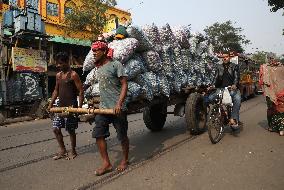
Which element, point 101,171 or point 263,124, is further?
point 263,124

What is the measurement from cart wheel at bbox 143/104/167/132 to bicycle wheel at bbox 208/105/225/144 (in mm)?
1550

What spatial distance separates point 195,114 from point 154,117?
1.63 metres

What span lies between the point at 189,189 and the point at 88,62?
3.14 metres

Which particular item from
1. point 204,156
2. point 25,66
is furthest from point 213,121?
point 25,66

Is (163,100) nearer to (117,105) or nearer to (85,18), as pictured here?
(117,105)

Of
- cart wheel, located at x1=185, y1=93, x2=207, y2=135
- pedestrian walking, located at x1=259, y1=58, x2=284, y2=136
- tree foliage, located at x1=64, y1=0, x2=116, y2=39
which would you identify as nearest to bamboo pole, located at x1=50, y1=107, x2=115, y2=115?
cart wheel, located at x1=185, y1=93, x2=207, y2=135

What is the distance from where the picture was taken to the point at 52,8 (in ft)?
95.5

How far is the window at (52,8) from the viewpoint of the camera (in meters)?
28.7

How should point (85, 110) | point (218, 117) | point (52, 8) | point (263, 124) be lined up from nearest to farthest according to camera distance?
point (85, 110)
point (218, 117)
point (263, 124)
point (52, 8)

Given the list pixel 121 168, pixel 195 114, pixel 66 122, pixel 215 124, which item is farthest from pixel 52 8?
pixel 121 168

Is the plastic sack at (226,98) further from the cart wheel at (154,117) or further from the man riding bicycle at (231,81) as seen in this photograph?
the cart wheel at (154,117)

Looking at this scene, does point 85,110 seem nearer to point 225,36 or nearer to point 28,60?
point 28,60

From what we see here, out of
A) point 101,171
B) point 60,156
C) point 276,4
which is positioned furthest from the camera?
point 276,4

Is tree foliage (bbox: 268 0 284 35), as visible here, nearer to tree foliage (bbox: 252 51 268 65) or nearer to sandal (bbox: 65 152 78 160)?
tree foliage (bbox: 252 51 268 65)
